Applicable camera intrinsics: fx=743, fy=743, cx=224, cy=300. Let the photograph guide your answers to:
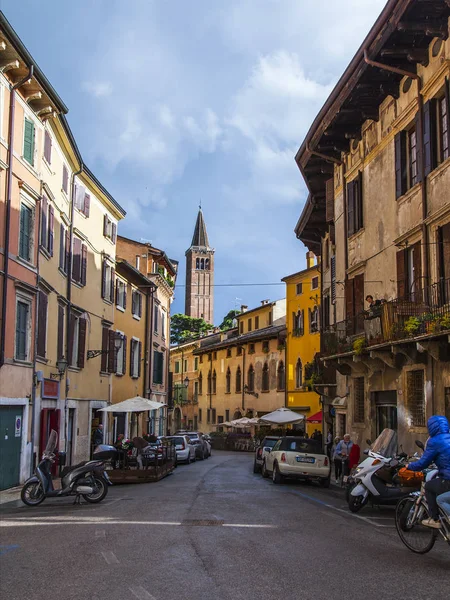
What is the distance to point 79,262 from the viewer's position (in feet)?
95.3

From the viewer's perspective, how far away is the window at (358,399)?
81.6 feet

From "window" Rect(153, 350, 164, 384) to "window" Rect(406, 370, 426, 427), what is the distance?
85.8 feet

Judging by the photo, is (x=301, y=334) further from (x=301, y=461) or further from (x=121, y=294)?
(x=301, y=461)

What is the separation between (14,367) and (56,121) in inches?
337

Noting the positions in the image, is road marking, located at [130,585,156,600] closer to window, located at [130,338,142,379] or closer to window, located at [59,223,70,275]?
window, located at [59,223,70,275]

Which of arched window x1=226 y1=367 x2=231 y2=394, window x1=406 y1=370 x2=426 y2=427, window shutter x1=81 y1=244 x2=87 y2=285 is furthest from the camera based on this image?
arched window x1=226 y1=367 x2=231 y2=394

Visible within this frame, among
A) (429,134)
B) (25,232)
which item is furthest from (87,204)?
(429,134)

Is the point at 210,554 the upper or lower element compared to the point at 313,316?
lower

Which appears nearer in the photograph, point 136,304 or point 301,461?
point 301,461

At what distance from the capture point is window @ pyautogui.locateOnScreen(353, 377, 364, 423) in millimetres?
24875

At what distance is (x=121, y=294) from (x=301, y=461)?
17159 mm

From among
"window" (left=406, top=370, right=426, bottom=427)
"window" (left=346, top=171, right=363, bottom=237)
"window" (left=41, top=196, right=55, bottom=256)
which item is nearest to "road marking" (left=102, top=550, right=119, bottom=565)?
"window" (left=406, top=370, right=426, bottom=427)

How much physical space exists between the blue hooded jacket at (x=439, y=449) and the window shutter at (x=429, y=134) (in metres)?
10.4

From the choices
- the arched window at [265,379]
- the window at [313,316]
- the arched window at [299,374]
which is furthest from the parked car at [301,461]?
the arched window at [265,379]
